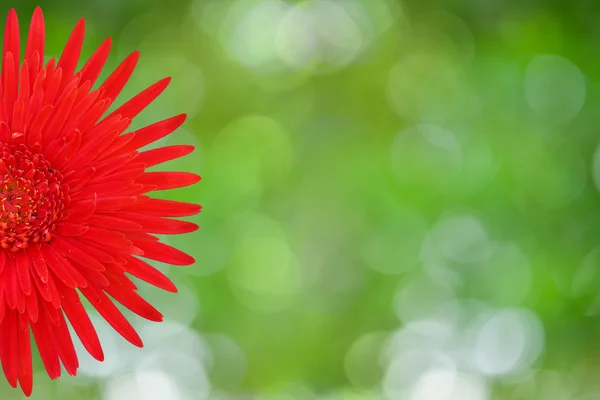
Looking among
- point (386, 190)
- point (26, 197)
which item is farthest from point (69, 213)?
point (386, 190)

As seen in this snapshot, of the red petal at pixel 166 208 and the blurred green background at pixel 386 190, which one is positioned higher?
the blurred green background at pixel 386 190

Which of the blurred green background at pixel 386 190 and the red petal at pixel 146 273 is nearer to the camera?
the red petal at pixel 146 273

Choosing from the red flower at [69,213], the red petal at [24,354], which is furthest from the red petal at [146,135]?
the red petal at [24,354]

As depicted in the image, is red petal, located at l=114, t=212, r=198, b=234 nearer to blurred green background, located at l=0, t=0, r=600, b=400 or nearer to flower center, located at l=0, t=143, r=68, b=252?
flower center, located at l=0, t=143, r=68, b=252

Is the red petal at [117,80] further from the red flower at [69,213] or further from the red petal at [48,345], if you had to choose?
the red petal at [48,345]

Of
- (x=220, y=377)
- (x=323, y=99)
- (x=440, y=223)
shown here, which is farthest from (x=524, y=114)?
(x=220, y=377)
